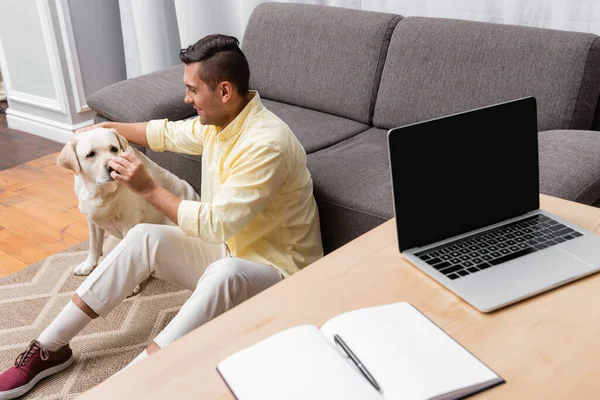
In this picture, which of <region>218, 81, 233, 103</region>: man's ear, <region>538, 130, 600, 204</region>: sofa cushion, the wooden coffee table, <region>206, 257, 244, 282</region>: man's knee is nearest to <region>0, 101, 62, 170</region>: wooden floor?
<region>218, 81, 233, 103</region>: man's ear

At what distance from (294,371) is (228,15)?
116 inches

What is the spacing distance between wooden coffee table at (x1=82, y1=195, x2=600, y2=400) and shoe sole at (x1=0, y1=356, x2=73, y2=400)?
1099 mm

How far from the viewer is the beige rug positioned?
79.6 inches

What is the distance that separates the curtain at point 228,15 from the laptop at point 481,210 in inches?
53.1

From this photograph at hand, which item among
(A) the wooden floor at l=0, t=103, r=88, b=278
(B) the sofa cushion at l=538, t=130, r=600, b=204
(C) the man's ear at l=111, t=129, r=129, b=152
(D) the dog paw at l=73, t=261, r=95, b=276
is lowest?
(A) the wooden floor at l=0, t=103, r=88, b=278

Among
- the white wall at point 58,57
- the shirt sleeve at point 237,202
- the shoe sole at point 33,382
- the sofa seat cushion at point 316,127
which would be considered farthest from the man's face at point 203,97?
the white wall at point 58,57

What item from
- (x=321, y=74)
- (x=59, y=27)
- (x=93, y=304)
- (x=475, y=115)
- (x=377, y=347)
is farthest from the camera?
(x=59, y=27)

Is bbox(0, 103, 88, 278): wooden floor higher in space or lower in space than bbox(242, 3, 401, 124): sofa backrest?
lower

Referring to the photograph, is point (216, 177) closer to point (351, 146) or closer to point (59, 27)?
point (351, 146)

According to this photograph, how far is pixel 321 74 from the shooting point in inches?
109

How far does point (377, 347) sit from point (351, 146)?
1.55 metres

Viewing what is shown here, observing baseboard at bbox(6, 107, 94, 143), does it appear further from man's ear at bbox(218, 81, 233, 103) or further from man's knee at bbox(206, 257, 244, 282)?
man's knee at bbox(206, 257, 244, 282)

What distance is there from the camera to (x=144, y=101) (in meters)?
2.82

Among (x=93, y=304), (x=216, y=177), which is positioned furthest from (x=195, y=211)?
(x=93, y=304)
